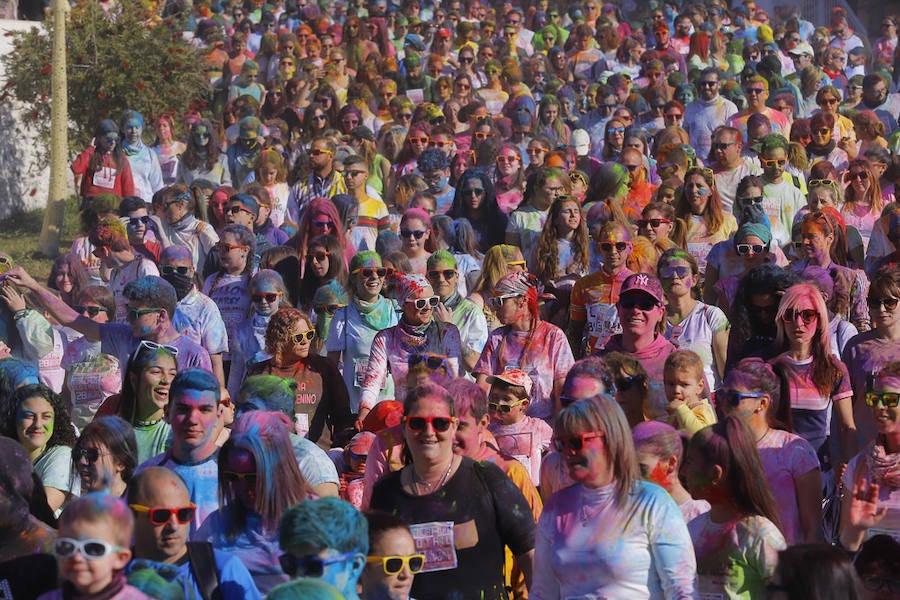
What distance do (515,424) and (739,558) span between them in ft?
7.55

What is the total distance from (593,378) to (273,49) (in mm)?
14458

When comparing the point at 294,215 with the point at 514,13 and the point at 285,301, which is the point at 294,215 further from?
the point at 514,13

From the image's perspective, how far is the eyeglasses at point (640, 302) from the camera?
862 cm

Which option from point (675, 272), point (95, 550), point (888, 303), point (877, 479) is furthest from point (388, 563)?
point (675, 272)

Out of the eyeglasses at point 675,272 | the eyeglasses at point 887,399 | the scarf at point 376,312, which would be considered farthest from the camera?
the scarf at point 376,312

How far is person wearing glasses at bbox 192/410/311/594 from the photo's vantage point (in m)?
5.88

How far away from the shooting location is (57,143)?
18.1 metres

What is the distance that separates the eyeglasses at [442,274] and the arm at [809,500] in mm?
4012

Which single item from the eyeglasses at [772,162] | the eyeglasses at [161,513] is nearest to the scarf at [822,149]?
the eyeglasses at [772,162]

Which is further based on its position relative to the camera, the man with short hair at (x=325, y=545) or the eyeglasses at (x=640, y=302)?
the eyeglasses at (x=640, y=302)

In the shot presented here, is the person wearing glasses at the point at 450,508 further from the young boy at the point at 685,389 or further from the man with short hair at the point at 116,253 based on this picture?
the man with short hair at the point at 116,253

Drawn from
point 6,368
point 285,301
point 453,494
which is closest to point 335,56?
point 285,301

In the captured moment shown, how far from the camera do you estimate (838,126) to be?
16031mm

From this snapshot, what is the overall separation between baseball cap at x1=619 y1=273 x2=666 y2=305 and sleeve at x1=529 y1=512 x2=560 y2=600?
3163mm
